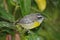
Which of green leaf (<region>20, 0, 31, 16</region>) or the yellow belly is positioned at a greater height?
green leaf (<region>20, 0, 31, 16</region>)

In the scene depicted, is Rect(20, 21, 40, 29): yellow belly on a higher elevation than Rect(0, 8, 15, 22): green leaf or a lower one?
lower

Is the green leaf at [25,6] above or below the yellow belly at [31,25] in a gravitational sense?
above

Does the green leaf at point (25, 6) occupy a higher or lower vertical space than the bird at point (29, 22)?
higher

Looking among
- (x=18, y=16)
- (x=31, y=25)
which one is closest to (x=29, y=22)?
(x=31, y=25)

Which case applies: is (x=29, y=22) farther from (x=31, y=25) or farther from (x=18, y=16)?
(x=18, y=16)

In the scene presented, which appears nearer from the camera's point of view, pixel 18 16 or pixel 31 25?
pixel 31 25

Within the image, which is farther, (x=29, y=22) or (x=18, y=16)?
(x=18, y=16)

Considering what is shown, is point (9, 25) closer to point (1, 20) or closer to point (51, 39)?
point (1, 20)

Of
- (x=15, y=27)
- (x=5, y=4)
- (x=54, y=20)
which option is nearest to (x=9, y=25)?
(x=15, y=27)

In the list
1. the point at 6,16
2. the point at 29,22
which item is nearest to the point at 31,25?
the point at 29,22

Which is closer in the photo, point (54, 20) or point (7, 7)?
point (7, 7)

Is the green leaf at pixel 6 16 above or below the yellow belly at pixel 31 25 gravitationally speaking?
above
